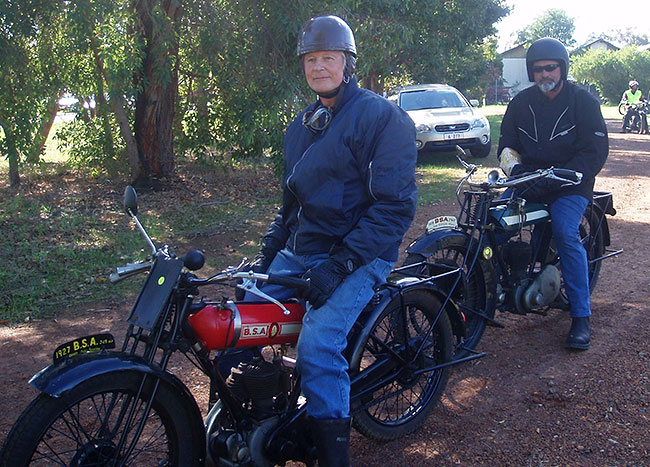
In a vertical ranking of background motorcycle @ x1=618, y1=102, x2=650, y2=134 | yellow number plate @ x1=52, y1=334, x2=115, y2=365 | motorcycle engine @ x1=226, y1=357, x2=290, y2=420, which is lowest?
background motorcycle @ x1=618, y1=102, x2=650, y2=134

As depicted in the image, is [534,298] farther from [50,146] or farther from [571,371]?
[50,146]

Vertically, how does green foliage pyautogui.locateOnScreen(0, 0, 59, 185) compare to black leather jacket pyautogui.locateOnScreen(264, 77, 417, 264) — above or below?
above

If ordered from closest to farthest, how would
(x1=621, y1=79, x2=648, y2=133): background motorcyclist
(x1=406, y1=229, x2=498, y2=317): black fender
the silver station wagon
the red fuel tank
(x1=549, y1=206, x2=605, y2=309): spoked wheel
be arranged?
the red fuel tank, (x1=406, y1=229, x2=498, y2=317): black fender, (x1=549, y1=206, x2=605, y2=309): spoked wheel, the silver station wagon, (x1=621, y1=79, x2=648, y2=133): background motorcyclist

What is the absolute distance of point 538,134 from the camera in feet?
17.3

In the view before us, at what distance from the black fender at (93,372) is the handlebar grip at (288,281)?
59 cm

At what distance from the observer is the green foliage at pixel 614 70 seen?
47.5m

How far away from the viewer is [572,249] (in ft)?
16.6

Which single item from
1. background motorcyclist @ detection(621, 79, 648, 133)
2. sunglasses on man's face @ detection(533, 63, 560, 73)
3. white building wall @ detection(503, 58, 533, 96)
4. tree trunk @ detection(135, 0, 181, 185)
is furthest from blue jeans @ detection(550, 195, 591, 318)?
white building wall @ detection(503, 58, 533, 96)

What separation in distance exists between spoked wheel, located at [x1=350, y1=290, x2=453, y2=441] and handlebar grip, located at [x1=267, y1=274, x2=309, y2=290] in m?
0.62

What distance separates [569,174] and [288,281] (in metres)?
2.74

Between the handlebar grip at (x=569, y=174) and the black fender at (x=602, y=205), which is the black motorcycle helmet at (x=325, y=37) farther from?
the black fender at (x=602, y=205)

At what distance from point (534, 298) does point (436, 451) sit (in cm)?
184

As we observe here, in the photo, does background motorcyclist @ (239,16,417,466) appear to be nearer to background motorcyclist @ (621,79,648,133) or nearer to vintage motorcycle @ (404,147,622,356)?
vintage motorcycle @ (404,147,622,356)

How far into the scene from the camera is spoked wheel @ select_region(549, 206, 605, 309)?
556 cm
